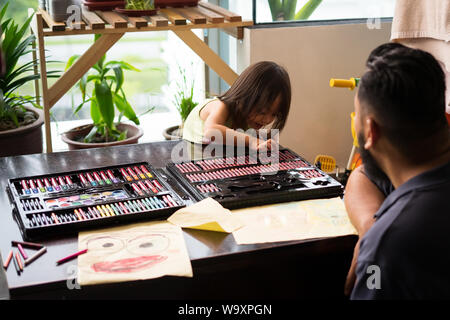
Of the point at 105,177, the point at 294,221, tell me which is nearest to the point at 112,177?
the point at 105,177

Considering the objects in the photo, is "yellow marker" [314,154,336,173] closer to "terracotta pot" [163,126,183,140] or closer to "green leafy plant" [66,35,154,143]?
"terracotta pot" [163,126,183,140]

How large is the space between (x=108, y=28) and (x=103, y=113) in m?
0.59

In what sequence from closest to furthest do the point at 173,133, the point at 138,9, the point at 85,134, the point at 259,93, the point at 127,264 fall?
the point at 127,264 → the point at 259,93 → the point at 138,9 → the point at 85,134 → the point at 173,133

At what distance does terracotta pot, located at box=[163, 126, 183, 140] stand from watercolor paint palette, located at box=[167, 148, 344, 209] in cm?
161

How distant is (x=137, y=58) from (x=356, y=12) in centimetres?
167

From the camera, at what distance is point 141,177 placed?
1.85m

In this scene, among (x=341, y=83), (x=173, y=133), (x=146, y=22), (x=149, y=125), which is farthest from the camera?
(x=149, y=125)

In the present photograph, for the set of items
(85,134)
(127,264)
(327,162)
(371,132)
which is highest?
(371,132)

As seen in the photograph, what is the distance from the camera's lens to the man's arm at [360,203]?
1.50 metres

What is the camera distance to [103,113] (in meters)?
3.38

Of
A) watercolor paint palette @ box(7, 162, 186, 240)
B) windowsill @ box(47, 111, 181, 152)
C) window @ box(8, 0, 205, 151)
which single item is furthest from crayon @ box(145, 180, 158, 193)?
windowsill @ box(47, 111, 181, 152)

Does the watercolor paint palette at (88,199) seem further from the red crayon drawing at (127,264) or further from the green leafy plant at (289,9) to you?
the green leafy plant at (289,9)

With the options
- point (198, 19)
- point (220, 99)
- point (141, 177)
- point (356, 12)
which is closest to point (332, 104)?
point (356, 12)

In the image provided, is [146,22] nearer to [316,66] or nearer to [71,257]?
[316,66]
